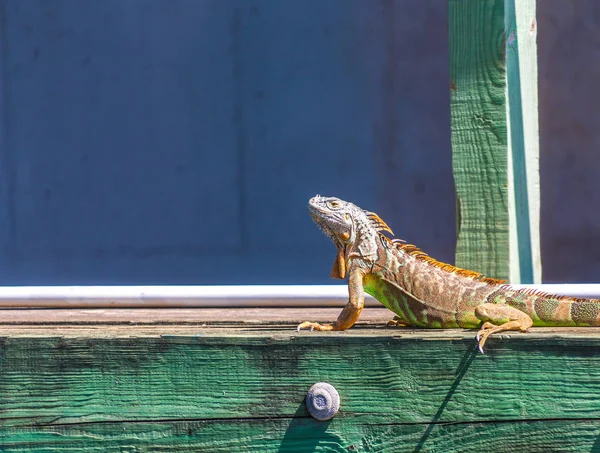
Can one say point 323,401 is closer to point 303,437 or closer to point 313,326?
point 303,437

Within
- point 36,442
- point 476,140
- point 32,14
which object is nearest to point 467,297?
point 476,140

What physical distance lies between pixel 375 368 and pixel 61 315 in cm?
150

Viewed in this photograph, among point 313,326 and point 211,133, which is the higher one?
point 211,133

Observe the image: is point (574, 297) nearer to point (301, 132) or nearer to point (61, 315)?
point (61, 315)

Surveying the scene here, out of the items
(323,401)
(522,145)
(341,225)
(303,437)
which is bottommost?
(303,437)

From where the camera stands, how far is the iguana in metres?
2.95

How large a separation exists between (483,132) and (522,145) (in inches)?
13.0

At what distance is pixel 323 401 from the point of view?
102 inches

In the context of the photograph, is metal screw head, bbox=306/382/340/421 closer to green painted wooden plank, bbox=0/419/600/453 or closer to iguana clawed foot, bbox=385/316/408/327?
green painted wooden plank, bbox=0/419/600/453

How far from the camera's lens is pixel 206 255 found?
6.30 metres

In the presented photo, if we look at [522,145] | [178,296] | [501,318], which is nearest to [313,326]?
[501,318]

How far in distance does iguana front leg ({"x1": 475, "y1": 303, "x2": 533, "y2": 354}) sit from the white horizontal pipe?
62cm

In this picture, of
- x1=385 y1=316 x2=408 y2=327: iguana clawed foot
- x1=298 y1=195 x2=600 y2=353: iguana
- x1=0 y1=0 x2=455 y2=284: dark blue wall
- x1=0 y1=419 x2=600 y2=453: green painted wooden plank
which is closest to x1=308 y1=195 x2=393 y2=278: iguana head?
x1=298 y1=195 x2=600 y2=353: iguana

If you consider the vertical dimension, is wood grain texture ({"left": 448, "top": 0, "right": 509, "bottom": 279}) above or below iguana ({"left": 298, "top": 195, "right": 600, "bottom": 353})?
above
